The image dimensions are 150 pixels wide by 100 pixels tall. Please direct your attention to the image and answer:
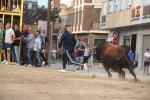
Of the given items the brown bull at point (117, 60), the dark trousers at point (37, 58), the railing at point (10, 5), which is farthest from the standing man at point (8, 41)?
the brown bull at point (117, 60)

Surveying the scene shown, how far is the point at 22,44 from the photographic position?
2416cm

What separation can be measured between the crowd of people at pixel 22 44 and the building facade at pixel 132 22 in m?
14.7

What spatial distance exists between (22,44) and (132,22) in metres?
18.7

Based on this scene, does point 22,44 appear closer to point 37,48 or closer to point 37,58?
point 37,48

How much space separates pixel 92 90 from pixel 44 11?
190ft

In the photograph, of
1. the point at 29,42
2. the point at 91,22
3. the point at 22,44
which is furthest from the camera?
the point at 91,22

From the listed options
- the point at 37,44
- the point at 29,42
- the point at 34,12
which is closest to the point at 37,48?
the point at 37,44

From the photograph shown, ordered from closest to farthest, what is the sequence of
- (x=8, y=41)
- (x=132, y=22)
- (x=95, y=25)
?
1. (x=8, y=41)
2. (x=132, y=22)
3. (x=95, y=25)

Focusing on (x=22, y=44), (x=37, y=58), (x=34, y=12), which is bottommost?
(x=37, y=58)

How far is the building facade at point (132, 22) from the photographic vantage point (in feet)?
129

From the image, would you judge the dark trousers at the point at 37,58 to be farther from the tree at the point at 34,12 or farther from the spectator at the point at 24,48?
the tree at the point at 34,12

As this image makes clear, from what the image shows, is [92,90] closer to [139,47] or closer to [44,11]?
[139,47]

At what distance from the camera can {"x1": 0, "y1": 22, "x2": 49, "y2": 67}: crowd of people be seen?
22.9m

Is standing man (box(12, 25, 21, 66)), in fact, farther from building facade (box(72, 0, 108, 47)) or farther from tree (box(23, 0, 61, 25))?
building facade (box(72, 0, 108, 47))
